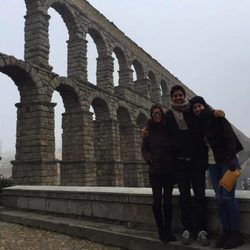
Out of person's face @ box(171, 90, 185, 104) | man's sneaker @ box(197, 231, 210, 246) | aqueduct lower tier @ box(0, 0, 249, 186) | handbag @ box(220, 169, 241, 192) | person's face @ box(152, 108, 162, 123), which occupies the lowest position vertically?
man's sneaker @ box(197, 231, 210, 246)

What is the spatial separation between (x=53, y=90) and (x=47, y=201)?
8486 mm

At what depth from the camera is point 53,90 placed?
1469cm

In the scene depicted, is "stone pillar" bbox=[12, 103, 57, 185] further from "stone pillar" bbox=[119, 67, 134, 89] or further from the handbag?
the handbag

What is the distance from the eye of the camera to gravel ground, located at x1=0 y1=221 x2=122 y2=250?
5.06 metres

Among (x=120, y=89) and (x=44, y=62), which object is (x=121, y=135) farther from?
(x=44, y=62)

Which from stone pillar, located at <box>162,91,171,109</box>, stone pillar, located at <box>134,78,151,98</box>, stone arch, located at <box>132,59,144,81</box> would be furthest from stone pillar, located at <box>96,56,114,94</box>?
stone pillar, located at <box>162,91,171,109</box>

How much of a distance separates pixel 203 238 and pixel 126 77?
19448 millimetres

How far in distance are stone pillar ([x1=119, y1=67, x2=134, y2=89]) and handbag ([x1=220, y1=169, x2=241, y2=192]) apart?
19.2 meters

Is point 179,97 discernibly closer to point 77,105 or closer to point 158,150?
point 158,150

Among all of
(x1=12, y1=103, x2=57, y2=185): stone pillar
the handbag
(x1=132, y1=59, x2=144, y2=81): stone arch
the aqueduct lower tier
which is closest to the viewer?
the handbag

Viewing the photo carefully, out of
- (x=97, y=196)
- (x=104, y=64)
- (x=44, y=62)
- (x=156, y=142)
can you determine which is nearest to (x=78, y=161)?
(x=44, y=62)

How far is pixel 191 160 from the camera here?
433 cm

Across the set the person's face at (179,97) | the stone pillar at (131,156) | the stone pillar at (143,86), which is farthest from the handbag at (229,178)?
the stone pillar at (143,86)

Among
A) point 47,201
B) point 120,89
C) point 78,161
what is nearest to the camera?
point 47,201
